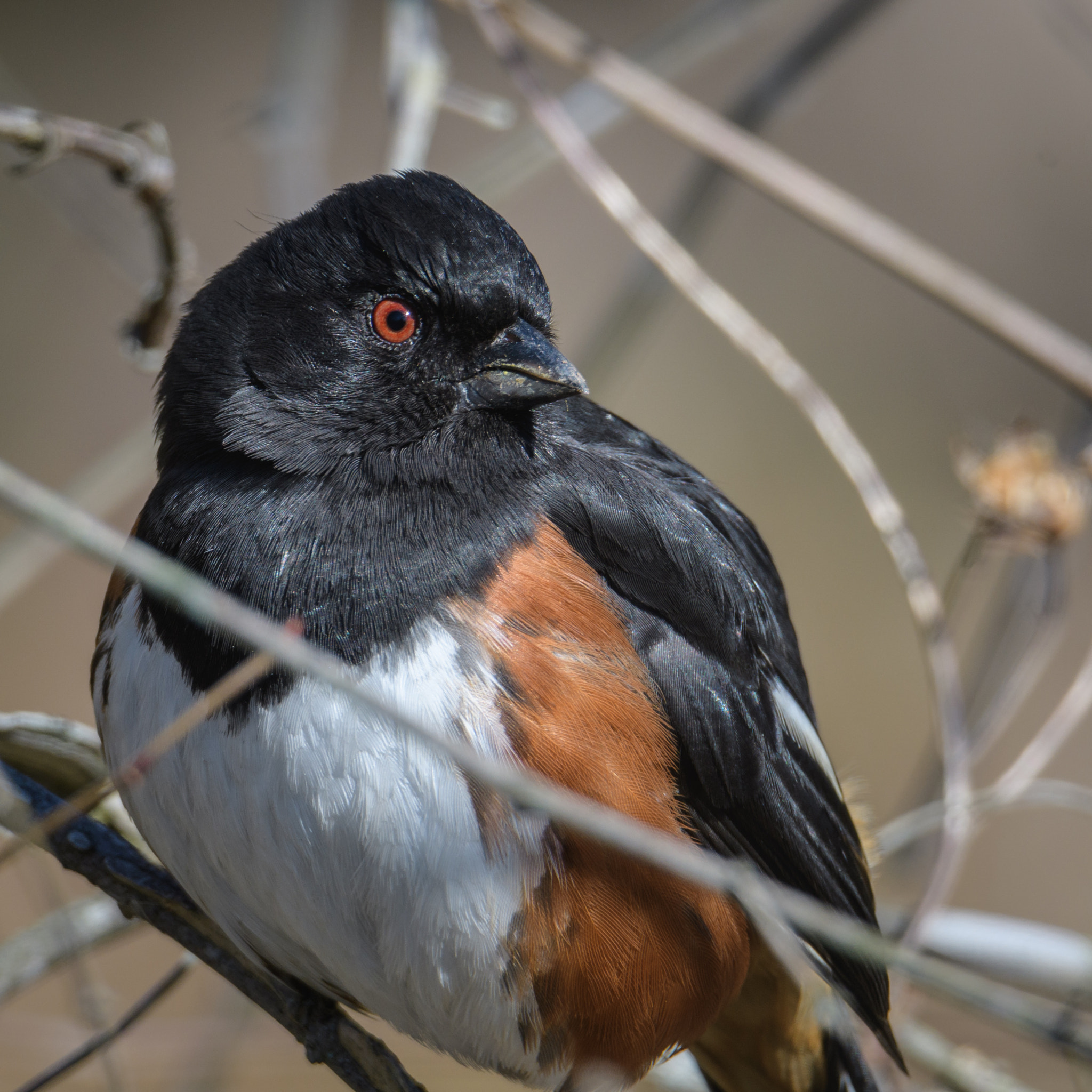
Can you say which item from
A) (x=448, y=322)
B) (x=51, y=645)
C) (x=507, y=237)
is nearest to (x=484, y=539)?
(x=448, y=322)

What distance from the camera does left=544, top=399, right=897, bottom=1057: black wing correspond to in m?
2.28

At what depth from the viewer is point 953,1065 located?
2.73 m

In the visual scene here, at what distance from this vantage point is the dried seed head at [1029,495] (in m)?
2.66

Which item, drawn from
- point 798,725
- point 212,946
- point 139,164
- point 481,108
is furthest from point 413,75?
point 212,946

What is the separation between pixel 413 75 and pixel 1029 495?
162 cm

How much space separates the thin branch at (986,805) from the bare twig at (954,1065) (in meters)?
0.38

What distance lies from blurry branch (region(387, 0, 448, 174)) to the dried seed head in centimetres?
138

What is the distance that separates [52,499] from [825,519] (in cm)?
577

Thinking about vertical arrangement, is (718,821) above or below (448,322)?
below

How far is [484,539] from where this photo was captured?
2119 millimetres

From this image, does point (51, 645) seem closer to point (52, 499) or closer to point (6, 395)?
point (6, 395)

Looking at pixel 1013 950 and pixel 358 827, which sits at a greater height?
pixel 358 827

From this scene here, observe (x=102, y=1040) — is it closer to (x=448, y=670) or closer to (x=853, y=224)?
(x=448, y=670)

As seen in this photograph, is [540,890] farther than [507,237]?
No
